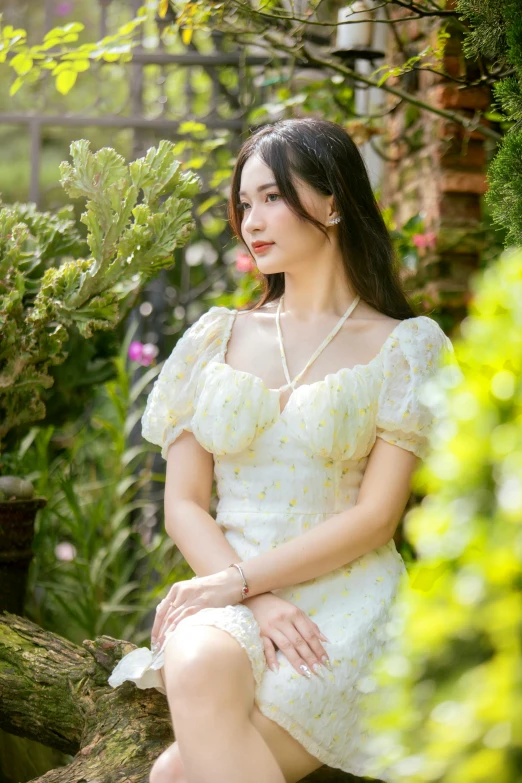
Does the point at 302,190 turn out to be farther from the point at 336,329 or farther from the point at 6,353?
the point at 6,353

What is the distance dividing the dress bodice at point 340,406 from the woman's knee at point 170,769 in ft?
2.11

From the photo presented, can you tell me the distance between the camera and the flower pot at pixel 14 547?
2.61m

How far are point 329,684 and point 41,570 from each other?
2.12 m

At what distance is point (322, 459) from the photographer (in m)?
1.99

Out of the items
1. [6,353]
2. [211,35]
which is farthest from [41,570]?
[211,35]

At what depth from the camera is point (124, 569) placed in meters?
3.70

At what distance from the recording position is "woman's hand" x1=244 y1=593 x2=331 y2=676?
1.75 m

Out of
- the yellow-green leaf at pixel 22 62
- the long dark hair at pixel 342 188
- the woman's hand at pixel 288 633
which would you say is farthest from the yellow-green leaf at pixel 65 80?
the woman's hand at pixel 288 633

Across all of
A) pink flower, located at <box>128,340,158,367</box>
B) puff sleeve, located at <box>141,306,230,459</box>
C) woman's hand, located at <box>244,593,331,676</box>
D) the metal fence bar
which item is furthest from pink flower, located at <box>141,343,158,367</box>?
Answer: woman's hand, located at <box>244,593,331,676</box>

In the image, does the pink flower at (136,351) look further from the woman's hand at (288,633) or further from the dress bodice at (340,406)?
the woman's hand at (288,633)

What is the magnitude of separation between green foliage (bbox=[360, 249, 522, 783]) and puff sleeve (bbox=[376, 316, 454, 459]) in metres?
0.88

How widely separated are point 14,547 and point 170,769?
1.15 m

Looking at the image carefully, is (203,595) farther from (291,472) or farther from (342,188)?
(342,188)

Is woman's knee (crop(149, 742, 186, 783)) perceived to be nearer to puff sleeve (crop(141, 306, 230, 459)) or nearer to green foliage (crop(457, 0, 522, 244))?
puff sleeve (crop(141, 306, 230, 459))
